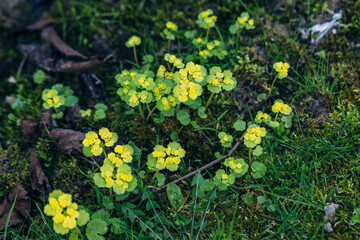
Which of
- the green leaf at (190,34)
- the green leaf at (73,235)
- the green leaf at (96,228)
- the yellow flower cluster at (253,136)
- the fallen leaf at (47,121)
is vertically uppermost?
the green leaf at (190,34)

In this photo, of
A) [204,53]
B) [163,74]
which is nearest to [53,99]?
[163,74]

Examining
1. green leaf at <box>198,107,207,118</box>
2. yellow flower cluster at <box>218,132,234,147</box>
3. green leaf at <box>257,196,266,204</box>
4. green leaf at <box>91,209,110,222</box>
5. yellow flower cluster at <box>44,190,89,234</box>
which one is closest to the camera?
yellow flower cluster at <box>44,190,89,234</box>

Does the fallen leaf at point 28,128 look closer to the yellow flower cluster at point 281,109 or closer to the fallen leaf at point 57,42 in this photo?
the fallen leaf at point 57,42

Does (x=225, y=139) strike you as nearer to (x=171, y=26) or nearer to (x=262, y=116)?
(x=262, y=116)

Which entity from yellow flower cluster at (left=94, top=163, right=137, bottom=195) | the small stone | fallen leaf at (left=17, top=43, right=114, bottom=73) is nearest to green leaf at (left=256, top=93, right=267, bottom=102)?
the small stone

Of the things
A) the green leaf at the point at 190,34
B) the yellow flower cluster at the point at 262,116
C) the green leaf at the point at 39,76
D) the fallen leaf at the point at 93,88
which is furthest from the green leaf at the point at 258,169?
the green leaf at the point at 39,76

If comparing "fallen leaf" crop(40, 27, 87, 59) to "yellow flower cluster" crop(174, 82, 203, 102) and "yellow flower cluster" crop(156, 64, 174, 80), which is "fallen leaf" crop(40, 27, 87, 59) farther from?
"yellow flower cluster" crop(174, 82, 203, 102)
